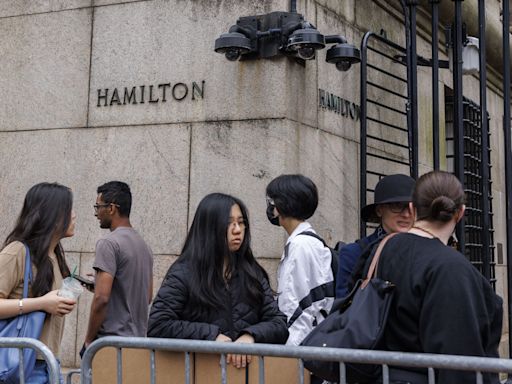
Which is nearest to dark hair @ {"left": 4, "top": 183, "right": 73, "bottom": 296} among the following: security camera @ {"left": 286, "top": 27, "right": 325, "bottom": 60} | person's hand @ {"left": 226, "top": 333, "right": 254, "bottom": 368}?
person's hand @ {"left": 226, "top": 333, "right": 254, "bottom": 368}

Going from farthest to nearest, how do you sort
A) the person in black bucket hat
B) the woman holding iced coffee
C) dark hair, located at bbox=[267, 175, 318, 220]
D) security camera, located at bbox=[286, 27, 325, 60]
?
security camera, located at bbox=[286, 27, 325, 60], dark hair, located at bbox=[267, 175, 318, 220], the person in black bucket hat, the woman holding iced coffee

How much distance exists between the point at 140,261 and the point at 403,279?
8.28 feet

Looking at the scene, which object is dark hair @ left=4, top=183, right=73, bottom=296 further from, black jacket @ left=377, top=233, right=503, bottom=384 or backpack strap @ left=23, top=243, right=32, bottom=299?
black jacket @ left=377, top=233, right=503, bottom=384

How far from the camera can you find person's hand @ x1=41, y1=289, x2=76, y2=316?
3957 millimetres

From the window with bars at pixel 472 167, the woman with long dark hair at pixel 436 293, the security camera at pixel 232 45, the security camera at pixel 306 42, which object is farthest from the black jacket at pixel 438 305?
the window with bars at pixel 472 167

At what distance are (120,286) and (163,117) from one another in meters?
2.31

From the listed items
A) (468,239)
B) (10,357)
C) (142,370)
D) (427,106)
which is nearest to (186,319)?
(142,370)

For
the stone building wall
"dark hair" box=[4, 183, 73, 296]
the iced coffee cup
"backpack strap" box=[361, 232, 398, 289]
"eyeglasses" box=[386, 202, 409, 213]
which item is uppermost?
the stone building wall

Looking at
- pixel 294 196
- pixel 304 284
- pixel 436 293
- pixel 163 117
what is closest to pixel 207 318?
pixel 304 284

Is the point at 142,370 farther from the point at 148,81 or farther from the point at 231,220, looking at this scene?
the point at 148,81

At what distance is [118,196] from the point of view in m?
5.49

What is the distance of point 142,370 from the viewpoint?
3.66 meters

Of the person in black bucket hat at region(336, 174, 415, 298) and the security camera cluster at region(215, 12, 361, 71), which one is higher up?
the security camera cluster at region(215, 12, 361, 71)

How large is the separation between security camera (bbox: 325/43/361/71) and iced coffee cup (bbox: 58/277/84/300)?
3.56 m
